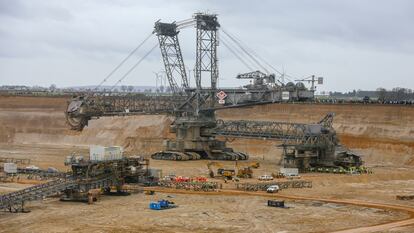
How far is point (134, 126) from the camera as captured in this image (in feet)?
413

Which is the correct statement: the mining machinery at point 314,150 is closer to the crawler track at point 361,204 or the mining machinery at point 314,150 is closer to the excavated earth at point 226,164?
the excavated earth at point 226,164

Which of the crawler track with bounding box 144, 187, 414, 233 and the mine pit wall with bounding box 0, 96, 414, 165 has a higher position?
the mine pit wall with bounding box 0, 96, 414, 165

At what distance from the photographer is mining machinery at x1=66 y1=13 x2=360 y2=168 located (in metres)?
88.7

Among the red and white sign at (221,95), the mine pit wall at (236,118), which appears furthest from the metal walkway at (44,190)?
the mine pit wall at (236,118)

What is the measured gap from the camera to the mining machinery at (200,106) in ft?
291

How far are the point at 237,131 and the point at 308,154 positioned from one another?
14435 millimetres

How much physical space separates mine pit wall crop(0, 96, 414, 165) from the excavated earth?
0.18m

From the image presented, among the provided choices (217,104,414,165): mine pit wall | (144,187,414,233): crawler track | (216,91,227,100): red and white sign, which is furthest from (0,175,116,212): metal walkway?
(217,104,414,165): mine pit wall

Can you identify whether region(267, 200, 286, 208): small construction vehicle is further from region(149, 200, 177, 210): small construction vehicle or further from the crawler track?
region(149, 200, 177, 210): small construction vehicle

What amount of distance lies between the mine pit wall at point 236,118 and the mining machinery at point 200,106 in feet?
31.6

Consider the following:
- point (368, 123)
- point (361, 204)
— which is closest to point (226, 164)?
point (368, 123)

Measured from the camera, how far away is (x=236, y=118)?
125000mm

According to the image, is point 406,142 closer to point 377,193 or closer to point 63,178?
point 377,193

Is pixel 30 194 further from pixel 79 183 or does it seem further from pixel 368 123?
pixel 368 123
